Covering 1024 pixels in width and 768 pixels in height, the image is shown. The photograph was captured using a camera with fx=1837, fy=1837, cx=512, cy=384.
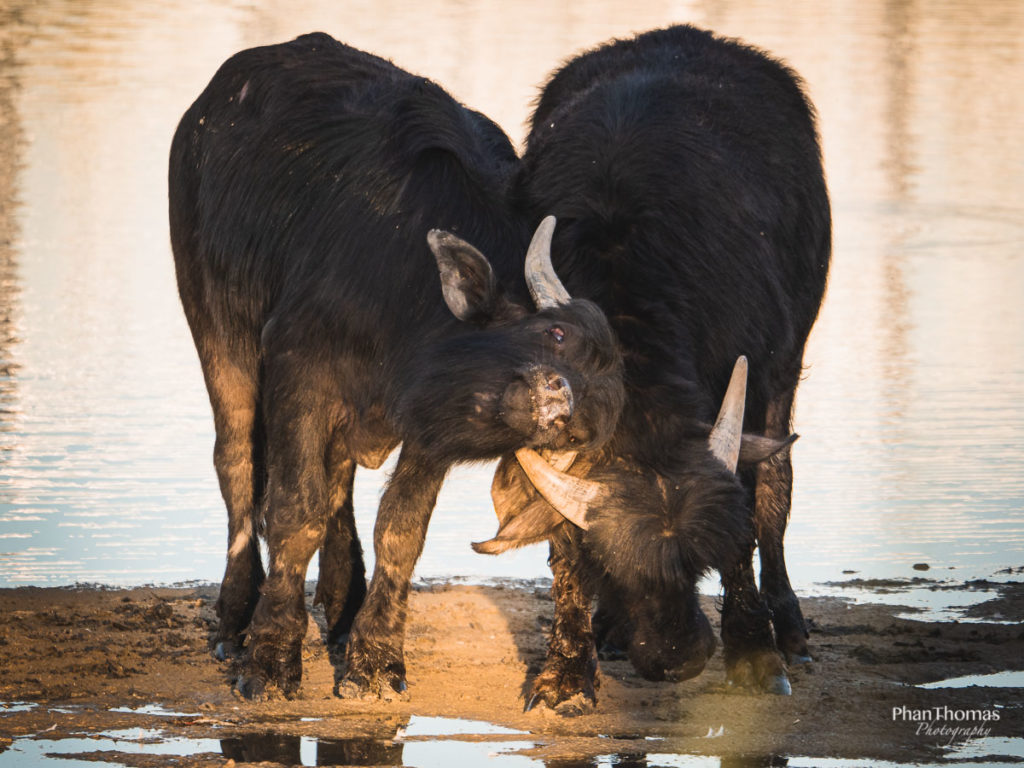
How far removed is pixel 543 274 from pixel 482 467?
3.98 ft

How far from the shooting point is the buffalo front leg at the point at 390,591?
7.34 meters

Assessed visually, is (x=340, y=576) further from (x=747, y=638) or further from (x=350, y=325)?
(x=747, y=638)

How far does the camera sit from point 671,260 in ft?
23.4

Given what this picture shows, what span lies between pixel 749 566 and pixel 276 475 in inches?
80.0

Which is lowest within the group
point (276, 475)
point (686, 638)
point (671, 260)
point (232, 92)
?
point (686, 638)

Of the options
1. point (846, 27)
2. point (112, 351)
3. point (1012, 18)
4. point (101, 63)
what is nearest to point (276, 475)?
point (112, 351)

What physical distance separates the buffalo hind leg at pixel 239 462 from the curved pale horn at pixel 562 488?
2228 millimetres

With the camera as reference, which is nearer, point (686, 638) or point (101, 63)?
point (686, 638)

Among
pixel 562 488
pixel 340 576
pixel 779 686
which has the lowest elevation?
pixel 779 686

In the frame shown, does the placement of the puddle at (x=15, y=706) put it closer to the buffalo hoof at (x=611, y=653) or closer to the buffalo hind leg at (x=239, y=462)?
the buffalo hind leg at (x=239, y=462)

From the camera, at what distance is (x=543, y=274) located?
669 cm

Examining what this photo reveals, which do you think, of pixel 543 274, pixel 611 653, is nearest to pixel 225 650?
pixel 611 653

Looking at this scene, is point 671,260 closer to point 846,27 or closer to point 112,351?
point 112,351

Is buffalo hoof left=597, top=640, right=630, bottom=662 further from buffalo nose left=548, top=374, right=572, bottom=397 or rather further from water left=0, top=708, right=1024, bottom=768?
buffalo nose left=548, top=374, right=572, bottom=397
